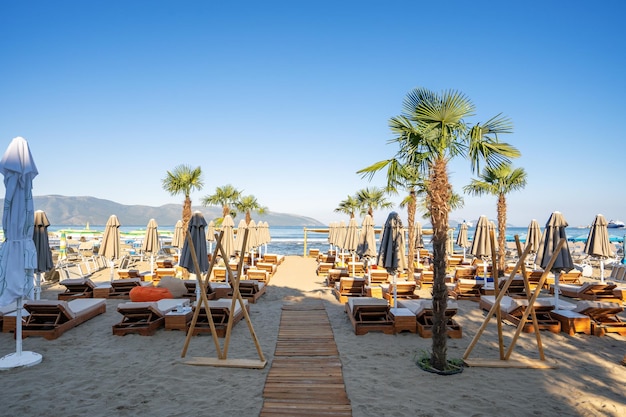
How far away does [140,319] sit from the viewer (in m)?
8.36

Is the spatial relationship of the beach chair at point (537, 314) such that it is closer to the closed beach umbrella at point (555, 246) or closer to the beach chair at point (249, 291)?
the closed beach umbrella at point (555, 246)

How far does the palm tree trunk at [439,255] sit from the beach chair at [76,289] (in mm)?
10760

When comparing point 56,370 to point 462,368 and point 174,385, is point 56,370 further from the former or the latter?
point 462,368

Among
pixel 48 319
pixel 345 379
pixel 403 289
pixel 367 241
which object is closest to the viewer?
pixel 345 379

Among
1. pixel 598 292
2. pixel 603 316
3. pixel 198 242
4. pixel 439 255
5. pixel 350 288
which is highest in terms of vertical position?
pixel 439 255

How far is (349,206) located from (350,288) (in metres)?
→ 19.0

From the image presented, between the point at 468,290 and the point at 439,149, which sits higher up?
the point at 439,149

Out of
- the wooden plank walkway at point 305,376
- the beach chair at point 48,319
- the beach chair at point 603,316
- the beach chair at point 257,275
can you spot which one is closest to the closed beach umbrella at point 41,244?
the beach chair at point 48,319

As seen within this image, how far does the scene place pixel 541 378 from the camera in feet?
18.5

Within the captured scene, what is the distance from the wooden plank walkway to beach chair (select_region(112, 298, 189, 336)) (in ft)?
9.35

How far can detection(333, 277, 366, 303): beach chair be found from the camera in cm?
1147

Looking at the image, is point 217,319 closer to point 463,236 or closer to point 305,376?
point 305,376

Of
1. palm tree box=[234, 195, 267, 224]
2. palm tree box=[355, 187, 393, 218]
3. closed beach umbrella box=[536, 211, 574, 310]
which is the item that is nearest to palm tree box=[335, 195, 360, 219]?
palm tree box=[355, 187, 393, 218]

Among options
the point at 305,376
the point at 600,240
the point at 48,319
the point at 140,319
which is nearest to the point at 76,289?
the point at 48,319
